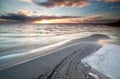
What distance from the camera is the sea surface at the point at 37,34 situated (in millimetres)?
2503

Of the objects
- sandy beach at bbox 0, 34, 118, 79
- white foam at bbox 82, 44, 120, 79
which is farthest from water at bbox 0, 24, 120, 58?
white foam at bbox 82, 44, 120, 79

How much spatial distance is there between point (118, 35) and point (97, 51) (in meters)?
0.77

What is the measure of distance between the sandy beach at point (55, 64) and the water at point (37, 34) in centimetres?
14

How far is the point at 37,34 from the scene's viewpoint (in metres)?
2.66

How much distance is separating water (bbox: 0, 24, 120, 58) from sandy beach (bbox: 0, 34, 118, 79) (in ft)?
0.44

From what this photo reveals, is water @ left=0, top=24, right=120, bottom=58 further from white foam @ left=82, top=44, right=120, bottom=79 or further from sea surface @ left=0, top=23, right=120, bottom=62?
white foam @ left=82, top=44, right=120, bottom=79

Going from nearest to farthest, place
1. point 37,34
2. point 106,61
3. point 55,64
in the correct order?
point 55,64, point 106,61, point 37,34

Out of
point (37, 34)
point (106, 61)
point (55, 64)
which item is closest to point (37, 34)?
point (37, 34)

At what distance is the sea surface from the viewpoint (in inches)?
98.6

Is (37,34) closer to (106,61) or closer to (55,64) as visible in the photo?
(55,64)

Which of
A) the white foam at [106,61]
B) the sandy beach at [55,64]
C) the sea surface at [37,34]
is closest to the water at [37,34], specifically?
the sea surface at [37,34]

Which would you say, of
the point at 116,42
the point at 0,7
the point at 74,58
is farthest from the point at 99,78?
the point at 0,7

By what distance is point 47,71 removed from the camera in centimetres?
192

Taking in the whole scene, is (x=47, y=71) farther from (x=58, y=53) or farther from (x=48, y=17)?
(x=48, y=17)
